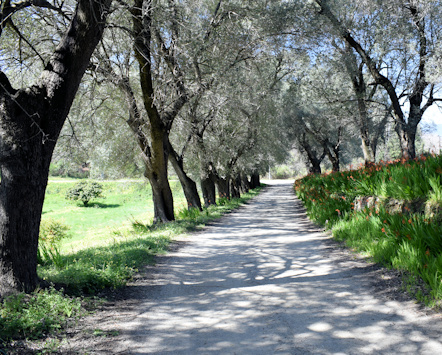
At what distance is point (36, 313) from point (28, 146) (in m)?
2.03

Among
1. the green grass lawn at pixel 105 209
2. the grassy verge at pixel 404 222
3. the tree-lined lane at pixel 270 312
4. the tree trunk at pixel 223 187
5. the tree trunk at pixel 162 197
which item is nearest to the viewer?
the tree-lined lane at pixel 270 312

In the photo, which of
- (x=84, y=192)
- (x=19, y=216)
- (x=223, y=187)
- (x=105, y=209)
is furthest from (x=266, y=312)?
(x=84, y=192)

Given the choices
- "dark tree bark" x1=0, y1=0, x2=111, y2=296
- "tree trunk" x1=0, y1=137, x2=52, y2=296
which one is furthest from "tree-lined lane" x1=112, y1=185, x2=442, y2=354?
"dark tree bark" x1=0, y1=0, x2=111, y2=296

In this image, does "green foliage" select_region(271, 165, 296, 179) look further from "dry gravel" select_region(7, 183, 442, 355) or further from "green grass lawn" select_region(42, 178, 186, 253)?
"dry gravel" select_region(7, 183, 442, 355)

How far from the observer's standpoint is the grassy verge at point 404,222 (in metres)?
4.54

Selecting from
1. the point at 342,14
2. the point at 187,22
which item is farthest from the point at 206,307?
the point at 342,14

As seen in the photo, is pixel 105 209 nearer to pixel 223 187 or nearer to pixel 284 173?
pixel 223 187

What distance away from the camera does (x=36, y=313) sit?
3.88m

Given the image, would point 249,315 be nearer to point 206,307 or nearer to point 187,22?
point 206,307

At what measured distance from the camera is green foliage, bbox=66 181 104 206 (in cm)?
3072

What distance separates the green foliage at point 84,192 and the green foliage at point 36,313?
2783 centimetres

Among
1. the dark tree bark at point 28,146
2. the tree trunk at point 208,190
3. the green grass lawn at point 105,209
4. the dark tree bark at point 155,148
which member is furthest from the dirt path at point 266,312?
the tree trunk at point 208,190

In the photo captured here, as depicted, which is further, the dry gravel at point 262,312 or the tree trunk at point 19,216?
the tree trunk at point 19,216

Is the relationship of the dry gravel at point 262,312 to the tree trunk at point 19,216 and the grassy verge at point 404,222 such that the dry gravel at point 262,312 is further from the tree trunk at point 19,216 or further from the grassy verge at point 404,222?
the tree trunk at point 19,216
